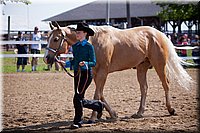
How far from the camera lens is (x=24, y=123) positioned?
6312mm

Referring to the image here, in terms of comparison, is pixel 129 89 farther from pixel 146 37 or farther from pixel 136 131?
pixel 136 131

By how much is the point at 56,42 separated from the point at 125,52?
54.5 inches

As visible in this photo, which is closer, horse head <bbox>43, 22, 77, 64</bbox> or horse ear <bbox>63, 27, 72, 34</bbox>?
horse head <bbox>43, 22, 77, 64</bbox>

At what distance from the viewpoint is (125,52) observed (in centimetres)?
689

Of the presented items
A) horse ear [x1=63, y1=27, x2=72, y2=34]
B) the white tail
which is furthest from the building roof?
horse ear [x1=63, y1=27, x2=72, y2=34]

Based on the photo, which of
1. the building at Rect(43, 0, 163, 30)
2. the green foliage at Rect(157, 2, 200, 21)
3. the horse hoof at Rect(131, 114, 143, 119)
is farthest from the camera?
the building at Rect(43, 0, 163, 30)

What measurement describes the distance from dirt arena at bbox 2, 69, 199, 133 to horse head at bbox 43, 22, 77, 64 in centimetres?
110

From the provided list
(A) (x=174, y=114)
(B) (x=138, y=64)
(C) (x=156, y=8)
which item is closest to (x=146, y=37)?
(B) (x=138, y=64)

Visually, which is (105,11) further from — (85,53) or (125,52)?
(85,53)

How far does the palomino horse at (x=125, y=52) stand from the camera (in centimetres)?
623

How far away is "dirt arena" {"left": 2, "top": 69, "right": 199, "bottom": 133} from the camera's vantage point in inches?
231

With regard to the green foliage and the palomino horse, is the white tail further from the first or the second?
the green foliage

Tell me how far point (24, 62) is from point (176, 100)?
9724mm

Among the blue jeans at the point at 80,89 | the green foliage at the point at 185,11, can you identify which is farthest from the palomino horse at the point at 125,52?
the green foliage at the point at 185,11
